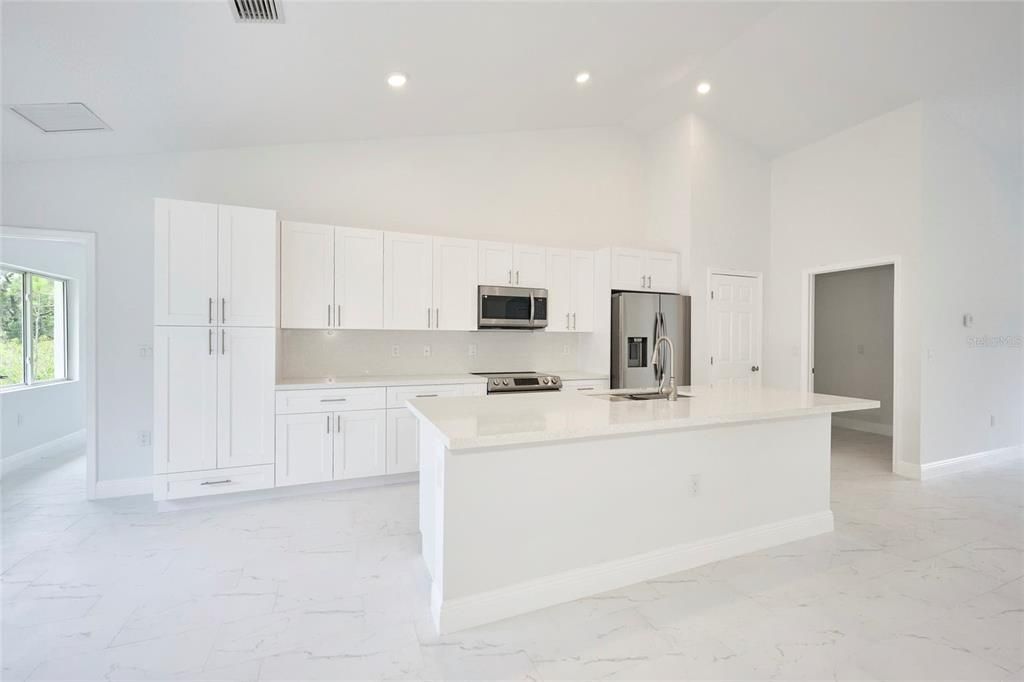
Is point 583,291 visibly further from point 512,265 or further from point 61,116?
point 61,116

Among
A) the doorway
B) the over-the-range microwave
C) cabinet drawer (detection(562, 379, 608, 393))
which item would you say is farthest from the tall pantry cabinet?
the doorway

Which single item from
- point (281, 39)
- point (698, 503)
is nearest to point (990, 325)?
point (698, 503)

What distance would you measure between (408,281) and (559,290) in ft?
4.98

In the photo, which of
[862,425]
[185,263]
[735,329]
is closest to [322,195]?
[185,263]

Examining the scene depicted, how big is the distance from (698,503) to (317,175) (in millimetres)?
3906

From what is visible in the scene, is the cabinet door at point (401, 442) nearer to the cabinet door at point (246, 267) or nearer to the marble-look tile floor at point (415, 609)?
the marble-look tile floor at point (415, 609)

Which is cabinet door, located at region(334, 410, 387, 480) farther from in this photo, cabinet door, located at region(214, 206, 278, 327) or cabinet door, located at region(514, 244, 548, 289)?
cabinet door, located at region(514, 244, 548, 289)

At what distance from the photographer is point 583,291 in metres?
4.82

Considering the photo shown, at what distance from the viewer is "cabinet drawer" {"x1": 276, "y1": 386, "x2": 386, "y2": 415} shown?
347 cm

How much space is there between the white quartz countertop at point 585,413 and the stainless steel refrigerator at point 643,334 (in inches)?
58.4

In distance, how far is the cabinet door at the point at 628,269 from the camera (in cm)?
473

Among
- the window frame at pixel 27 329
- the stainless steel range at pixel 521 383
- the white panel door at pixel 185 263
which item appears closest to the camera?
the white panel door at pixel 185 263

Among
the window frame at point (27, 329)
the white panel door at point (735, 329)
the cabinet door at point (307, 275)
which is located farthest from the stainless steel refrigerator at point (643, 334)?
the window frame at point (27, 329)

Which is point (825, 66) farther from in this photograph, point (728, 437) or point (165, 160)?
point (165, 160)
